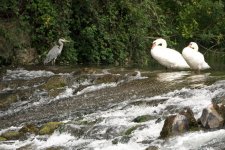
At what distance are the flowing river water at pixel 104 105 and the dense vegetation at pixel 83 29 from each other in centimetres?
267

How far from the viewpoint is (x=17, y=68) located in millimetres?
16281

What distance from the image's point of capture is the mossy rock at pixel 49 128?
372 inches

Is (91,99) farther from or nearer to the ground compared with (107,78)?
nearer to the ground

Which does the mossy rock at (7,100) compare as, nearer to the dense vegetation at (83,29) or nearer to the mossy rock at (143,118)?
the mossy rock at (143,118)

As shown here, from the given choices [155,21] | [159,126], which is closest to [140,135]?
[159,126]

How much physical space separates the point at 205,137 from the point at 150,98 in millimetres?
2835

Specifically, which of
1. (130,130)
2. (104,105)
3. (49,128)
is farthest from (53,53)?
(130,130)

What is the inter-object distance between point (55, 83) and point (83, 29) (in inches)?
231

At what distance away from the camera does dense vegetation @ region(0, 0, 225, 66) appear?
684 inches

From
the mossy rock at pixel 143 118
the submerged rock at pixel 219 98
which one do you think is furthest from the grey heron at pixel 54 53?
the mossy rock at pixel 143 118

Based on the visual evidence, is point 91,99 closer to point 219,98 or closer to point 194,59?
point 219,98

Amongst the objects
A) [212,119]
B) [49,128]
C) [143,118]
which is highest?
[212,119]

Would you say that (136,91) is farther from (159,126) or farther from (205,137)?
(205,137)

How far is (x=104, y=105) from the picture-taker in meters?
10.7
